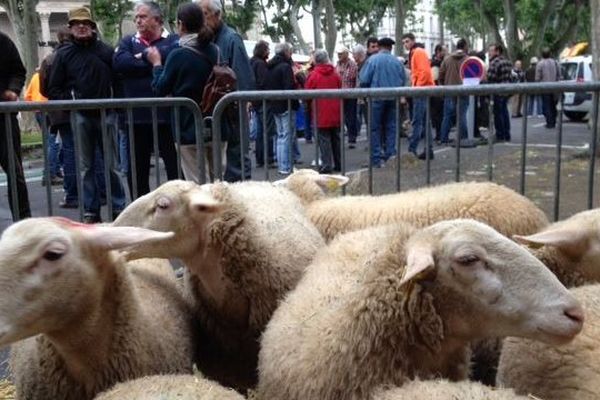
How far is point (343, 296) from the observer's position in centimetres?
268

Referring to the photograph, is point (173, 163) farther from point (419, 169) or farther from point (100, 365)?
point (419, 169)

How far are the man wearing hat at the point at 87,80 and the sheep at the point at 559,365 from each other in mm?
4963

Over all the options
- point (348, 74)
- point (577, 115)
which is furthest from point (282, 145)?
point (577, 115)

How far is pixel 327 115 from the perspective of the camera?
35.4ft

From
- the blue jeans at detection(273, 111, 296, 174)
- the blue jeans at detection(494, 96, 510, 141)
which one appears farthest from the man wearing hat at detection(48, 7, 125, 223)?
the blue jeans at detection(494, 96, 510, 141)

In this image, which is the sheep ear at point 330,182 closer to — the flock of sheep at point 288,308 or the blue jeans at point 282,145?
the flock of sheep at point 288,308

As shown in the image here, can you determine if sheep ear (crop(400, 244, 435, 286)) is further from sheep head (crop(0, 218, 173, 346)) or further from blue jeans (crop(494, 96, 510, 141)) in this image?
blue jeans (crop(494, 96, 510, 141))

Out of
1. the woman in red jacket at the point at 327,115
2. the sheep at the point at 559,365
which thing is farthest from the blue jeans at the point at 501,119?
the sheep at the point at 559,365

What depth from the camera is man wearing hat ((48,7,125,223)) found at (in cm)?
703

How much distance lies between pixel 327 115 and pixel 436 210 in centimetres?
696

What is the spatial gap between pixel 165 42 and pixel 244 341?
3929 mm

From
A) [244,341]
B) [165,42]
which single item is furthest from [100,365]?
[165,42]

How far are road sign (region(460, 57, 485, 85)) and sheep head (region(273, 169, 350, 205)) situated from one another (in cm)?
985

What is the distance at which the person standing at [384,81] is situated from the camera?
438 inches
